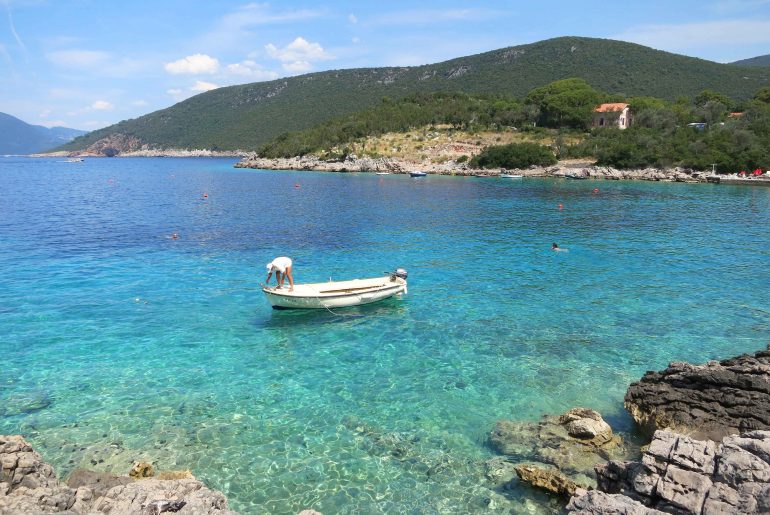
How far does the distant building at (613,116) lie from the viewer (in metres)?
113

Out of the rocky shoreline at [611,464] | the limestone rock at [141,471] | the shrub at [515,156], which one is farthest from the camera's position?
the shrub at [515,156]

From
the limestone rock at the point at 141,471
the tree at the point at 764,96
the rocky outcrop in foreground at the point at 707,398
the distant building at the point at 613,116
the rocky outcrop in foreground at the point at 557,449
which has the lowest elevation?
the rocky outcrop in foreground at the point at 557,449

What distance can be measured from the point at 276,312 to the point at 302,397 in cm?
740

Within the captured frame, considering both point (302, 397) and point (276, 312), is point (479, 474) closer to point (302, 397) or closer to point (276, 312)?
point (302, 397)

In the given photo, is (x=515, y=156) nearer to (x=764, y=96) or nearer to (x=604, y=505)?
(x=764, y=96)

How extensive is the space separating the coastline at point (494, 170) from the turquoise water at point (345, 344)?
47.4m

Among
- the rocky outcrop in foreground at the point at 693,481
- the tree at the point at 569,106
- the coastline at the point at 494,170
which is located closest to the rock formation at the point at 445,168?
the coastline at the point at 494,170

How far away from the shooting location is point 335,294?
68.4ft

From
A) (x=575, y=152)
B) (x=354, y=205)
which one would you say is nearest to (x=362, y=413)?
(x=354, y=205)

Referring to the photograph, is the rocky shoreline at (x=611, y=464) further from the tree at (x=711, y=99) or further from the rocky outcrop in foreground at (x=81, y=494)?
the tree at (x=711, y=99)

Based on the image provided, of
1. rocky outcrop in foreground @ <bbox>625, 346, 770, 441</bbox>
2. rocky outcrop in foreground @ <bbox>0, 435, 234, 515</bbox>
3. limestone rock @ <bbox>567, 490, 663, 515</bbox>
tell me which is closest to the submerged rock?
rocky outcrop in foreground @ <bbox>625, 346, 770, 441</bbox>

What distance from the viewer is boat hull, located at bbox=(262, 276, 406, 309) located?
20406mm

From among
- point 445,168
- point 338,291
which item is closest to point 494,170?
point 445,168

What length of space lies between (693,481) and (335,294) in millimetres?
15128
